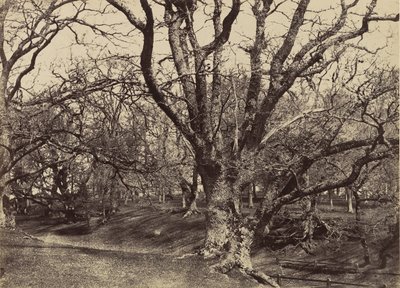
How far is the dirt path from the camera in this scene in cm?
835

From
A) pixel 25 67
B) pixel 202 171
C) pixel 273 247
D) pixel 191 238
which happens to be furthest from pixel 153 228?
pixel 202 171

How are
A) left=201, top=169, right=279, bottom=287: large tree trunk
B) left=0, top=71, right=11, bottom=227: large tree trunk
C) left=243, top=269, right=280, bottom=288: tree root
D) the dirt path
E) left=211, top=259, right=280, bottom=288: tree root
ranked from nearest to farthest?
1. the dirt path
2. left=211, top=259, right=280, bottom=288: tree root
3. left=243, top=269, right=280, bottom=288: tree root
4. left=0, top=71, right=11, bottom=227: large tree trunk
5. left=201, top=169, right=279, bottom=287: large tree trunk

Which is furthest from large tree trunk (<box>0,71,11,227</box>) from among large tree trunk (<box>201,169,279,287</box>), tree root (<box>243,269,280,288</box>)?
tree root (<box>243,269,280,288</box>)

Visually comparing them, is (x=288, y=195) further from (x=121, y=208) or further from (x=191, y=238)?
(x=121, y=208)

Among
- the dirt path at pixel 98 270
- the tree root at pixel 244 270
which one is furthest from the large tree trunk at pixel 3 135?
the tree root at pixel 244 270

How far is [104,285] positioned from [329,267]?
16038mm

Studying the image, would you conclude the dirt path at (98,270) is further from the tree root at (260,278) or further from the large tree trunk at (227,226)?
the large tree trunk at (227,226)

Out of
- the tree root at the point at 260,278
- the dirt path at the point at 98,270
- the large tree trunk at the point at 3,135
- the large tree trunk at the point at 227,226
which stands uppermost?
the large tree trunk at the point at 3,135

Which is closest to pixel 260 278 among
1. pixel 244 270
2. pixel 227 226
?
pixel 244 270

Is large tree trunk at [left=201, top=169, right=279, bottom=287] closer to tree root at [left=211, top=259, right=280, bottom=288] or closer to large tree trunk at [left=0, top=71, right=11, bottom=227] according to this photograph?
Result: tree root at [left=211, top=259, right=280, bottom=288]

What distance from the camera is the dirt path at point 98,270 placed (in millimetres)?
8352

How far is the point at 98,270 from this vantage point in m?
9.17

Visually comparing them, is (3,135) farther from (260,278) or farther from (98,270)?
(260,278)

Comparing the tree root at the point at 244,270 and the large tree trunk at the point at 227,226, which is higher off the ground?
the large tree trunk at the point at 227,226
